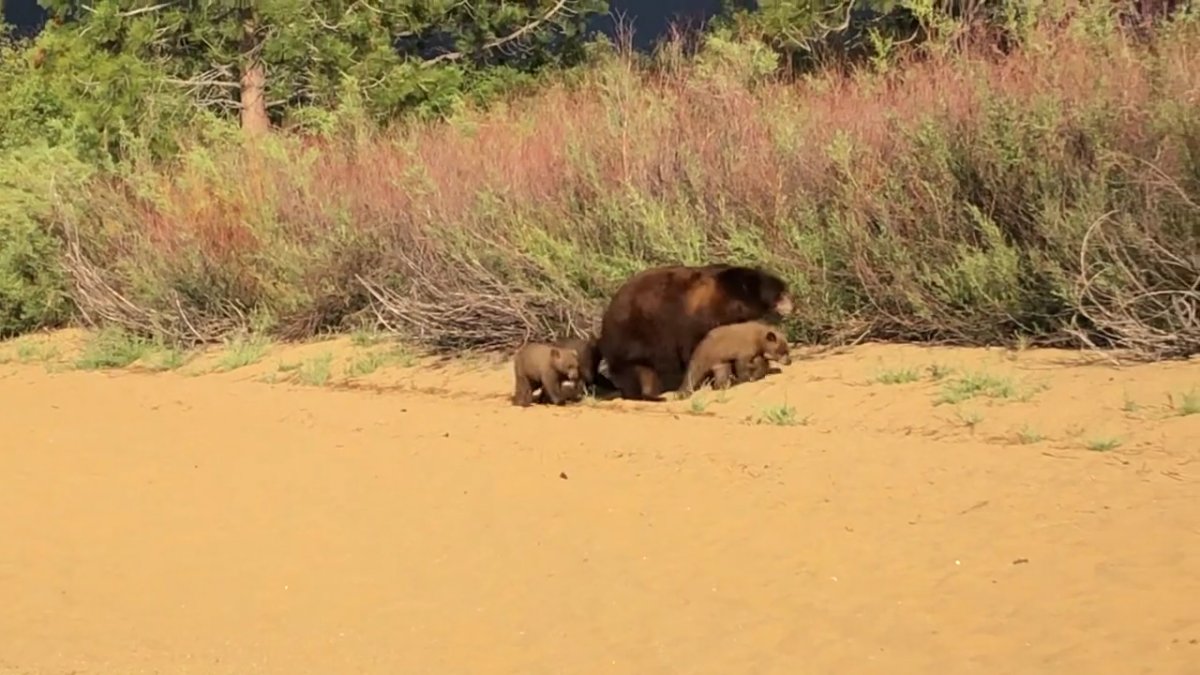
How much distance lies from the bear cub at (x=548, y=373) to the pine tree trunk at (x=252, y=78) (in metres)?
11.9

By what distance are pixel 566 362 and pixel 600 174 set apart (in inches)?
100

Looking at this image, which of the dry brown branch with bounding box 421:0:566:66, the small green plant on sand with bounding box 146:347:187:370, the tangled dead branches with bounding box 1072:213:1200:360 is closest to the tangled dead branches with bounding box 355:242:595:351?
the small green plant on sand with bounding box 146:347:187:370

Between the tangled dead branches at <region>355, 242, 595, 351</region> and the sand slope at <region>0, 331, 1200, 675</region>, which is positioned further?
the tangled dead branches at <region>355, 242, 595, 351</region>

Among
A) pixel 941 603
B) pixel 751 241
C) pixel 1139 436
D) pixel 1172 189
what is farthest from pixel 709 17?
pixel 941 603

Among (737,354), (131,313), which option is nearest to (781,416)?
(737,354)

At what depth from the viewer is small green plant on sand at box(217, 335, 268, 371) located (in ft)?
51.1

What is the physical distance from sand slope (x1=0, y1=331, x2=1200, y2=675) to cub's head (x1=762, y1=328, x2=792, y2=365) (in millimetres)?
101

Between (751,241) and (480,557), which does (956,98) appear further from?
(480,557)

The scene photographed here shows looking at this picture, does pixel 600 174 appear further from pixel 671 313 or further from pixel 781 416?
pixel 781 416

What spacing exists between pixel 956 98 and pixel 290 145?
8.61m

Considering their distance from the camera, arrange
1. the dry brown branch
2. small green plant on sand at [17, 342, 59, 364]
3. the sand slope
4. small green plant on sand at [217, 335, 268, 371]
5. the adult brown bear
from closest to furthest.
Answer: the sand slope
the adult brown bear
small green plant on sand at [217, 335, 268, 371]
small green plant on sand at [17, 342, 59, 364]
the dry brown branch

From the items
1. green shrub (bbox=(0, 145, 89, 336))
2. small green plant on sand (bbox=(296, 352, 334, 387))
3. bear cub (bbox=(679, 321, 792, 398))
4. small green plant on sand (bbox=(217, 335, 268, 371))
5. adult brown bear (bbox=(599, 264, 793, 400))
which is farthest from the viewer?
green shrub (bbox=(0, 145, 89, 336))

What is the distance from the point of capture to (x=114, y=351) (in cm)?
1677

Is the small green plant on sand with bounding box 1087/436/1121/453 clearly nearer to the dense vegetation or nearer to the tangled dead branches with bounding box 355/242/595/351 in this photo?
the dense vegetation
